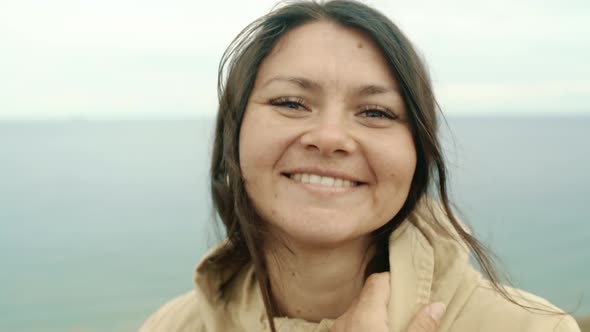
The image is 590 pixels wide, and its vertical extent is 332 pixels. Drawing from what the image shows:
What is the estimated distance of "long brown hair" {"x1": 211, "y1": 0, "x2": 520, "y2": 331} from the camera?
229 centimetres

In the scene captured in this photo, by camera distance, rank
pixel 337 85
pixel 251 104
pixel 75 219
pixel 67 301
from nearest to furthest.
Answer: pixel 337 85 → pixel 251 104 → pixel 67 301 → pixel 75 219

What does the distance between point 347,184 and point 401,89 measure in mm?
407

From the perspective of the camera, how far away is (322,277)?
2445 mm

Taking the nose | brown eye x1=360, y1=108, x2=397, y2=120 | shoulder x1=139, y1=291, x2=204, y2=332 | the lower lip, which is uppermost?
brown eye x1=360, y1=108, x2=397, y2=120

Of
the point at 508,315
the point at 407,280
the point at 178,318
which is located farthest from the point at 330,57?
the point at 178,318

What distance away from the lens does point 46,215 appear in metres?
23.6

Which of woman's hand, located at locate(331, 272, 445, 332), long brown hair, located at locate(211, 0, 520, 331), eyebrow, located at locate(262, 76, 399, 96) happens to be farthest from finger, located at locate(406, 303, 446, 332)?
eyebrow, located at locate(262, 76, 399, 96)

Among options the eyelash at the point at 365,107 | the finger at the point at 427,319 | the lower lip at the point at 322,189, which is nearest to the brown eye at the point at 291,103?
the eyelash at the point at 365,107

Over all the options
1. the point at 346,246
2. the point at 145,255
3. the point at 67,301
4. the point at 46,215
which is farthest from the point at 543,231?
the point at 46,215

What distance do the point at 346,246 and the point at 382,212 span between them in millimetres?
241

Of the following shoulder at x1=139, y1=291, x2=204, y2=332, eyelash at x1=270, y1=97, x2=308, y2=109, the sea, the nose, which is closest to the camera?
the nose

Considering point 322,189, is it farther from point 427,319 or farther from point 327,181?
point 427,319

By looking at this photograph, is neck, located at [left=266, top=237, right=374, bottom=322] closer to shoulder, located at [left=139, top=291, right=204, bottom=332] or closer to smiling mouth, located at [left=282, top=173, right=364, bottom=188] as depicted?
smiling mouth, located at [left=282, top=173, right=364, bottom=188]

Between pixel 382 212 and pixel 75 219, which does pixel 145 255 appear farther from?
pixel 382 212
